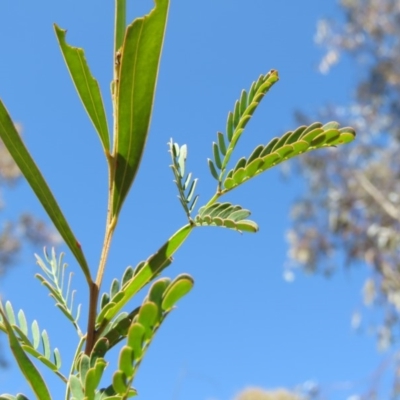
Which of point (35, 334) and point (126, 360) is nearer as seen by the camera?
point (126, 360)

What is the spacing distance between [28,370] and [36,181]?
127 mm

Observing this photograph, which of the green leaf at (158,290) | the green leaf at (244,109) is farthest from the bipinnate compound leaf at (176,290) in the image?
the green leaf at (244,109)

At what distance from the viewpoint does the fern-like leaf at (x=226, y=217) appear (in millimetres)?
387

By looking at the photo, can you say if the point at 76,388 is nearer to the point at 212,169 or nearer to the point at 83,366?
→ the point at 83,366

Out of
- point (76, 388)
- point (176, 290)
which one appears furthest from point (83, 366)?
point (176, 290)

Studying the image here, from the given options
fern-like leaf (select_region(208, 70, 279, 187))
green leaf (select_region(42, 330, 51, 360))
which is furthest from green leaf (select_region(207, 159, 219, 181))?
green leaf (select_region(42, 330, 51, 360))

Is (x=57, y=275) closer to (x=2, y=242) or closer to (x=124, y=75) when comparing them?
(x=124, y=75)

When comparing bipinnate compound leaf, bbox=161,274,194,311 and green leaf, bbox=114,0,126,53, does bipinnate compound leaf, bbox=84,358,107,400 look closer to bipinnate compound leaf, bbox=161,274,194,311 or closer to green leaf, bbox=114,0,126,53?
bipinnate compound leaf, bbox=161,274,194,311

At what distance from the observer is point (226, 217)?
0.41 metres

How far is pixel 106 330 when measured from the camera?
15.8 inches

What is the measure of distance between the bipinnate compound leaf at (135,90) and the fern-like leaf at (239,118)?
7 centimetres

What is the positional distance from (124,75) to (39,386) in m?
0.19

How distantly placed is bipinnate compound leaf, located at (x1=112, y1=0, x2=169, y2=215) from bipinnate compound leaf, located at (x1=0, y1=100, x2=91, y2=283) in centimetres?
4

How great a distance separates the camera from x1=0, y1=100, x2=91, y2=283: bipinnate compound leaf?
39 centimetres
